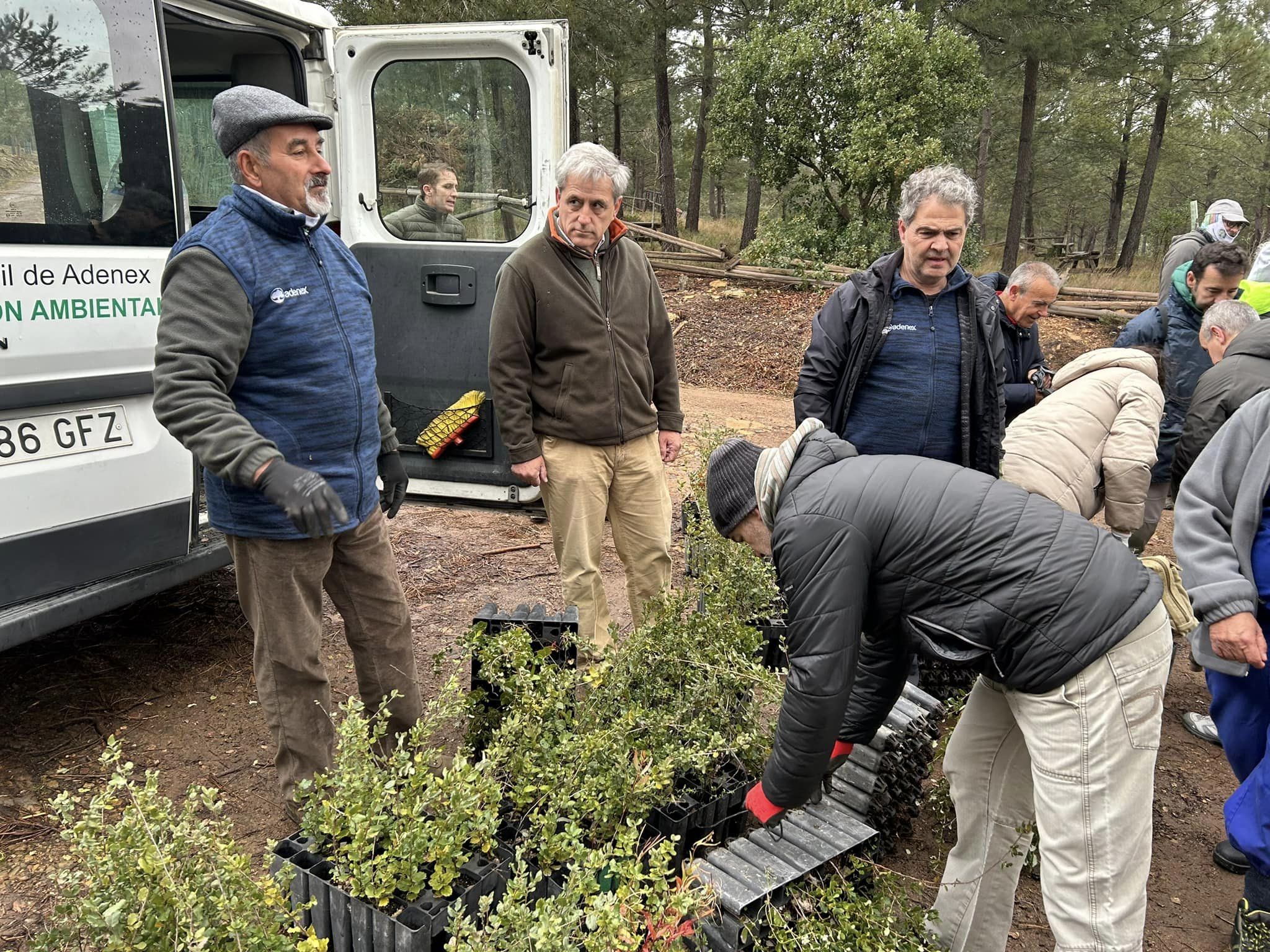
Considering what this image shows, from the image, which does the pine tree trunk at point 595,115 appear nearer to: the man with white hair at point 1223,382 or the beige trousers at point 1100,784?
the man with white hair at point 1223,382

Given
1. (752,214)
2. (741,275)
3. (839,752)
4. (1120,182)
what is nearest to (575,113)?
(752,214)

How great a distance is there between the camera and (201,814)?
3369 millimetres

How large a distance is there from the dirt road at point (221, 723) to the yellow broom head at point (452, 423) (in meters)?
0.74

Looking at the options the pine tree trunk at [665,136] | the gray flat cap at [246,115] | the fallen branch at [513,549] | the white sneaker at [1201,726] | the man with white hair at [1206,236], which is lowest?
the white sneaker at [1201,726]

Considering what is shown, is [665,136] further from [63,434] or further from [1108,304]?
[63,434]

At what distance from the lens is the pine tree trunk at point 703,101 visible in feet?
67.3

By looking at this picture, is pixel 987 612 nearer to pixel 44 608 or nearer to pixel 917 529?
pixel 917 529

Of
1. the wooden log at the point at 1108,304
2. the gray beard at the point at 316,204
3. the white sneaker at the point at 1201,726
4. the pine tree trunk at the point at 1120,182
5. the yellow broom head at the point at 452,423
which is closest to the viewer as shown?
the gray beard at the point at 316,204

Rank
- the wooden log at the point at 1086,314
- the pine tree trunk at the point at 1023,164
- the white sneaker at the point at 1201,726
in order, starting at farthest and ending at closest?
the pine tree trunk at the point at 1023,164
the wooden log at the point at 1086,314
the white sneaker at the point at 1201,726

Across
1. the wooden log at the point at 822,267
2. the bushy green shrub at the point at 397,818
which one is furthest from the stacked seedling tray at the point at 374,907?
the wooden log at the point at 822,267

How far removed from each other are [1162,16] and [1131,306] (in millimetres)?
9115

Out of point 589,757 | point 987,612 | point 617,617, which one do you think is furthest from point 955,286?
point 617,617

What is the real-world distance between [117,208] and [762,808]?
10.0 feet

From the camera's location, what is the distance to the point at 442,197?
4996 mm
